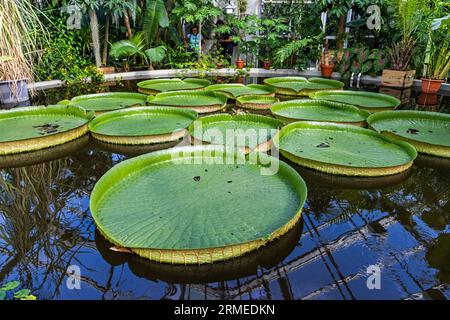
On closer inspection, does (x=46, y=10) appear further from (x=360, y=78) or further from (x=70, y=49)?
(x=360, y=78)

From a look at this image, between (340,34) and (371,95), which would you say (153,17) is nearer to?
(340,34)

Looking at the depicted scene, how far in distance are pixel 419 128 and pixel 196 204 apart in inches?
121

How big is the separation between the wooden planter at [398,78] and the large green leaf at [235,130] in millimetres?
4504

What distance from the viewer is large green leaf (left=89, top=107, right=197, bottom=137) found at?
380cm

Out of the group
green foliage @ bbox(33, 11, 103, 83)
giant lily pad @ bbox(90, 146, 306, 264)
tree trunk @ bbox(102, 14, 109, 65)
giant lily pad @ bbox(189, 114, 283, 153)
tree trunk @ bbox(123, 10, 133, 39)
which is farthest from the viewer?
tree trunk @ bbox(123, 10, 133, 39)

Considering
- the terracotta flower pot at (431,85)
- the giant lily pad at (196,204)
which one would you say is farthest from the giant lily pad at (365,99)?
the giant lily pad at (196,204)

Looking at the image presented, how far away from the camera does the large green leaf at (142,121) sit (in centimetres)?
380

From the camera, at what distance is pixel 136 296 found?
1717mm

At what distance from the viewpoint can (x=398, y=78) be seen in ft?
23.0

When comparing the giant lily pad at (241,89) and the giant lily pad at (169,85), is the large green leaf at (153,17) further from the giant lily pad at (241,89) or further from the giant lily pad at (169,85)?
the giant lily pad at (241,89)

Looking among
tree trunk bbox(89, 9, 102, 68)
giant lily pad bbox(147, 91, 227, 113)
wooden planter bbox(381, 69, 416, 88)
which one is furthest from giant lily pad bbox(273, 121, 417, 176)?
tree trunk bbox(89, 9, 102, 68)

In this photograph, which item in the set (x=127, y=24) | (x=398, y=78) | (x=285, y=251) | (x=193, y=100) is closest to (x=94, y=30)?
(x=127, y=24)

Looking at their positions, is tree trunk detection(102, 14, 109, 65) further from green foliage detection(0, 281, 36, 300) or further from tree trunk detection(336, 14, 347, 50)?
green foliage detection(0, 281, 36, 300)

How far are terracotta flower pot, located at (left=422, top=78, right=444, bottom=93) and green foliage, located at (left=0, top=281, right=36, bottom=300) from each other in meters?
7.17
